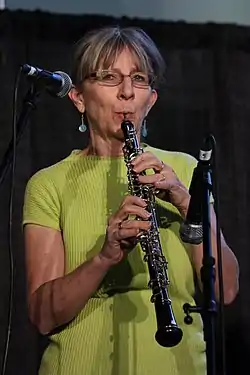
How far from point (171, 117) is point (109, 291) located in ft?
3.63

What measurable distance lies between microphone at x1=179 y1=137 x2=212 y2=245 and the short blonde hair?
352 millimetres

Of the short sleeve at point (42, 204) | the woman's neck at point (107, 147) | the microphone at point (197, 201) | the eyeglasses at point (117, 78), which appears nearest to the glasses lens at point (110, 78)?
the eyeglasses at point (117, 78)

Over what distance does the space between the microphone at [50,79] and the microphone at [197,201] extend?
29 cm

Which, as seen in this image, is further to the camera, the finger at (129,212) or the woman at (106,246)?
the woman at (106,246)

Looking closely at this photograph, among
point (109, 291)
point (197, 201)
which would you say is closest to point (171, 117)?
point (109, 291)

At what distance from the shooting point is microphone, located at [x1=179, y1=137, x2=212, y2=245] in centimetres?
119

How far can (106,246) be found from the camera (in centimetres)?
133

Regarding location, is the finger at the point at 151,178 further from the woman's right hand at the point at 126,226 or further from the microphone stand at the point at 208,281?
the microphone stand at the point at 208,281

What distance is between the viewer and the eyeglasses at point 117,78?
4.81 feet

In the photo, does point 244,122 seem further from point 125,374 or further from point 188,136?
point 125,374

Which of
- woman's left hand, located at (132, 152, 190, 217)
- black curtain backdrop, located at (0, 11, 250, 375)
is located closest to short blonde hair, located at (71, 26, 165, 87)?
woman's left hand, located at (132, 152, 190, 217)

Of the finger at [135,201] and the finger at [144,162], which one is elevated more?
the finger at [144,162]

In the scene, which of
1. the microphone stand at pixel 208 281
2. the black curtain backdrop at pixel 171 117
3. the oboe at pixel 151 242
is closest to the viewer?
the microphone stand at pixel 208 281

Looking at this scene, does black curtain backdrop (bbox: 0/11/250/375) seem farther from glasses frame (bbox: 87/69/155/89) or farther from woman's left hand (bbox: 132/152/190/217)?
woman's left hand (bbox: 132/152/190/217)
